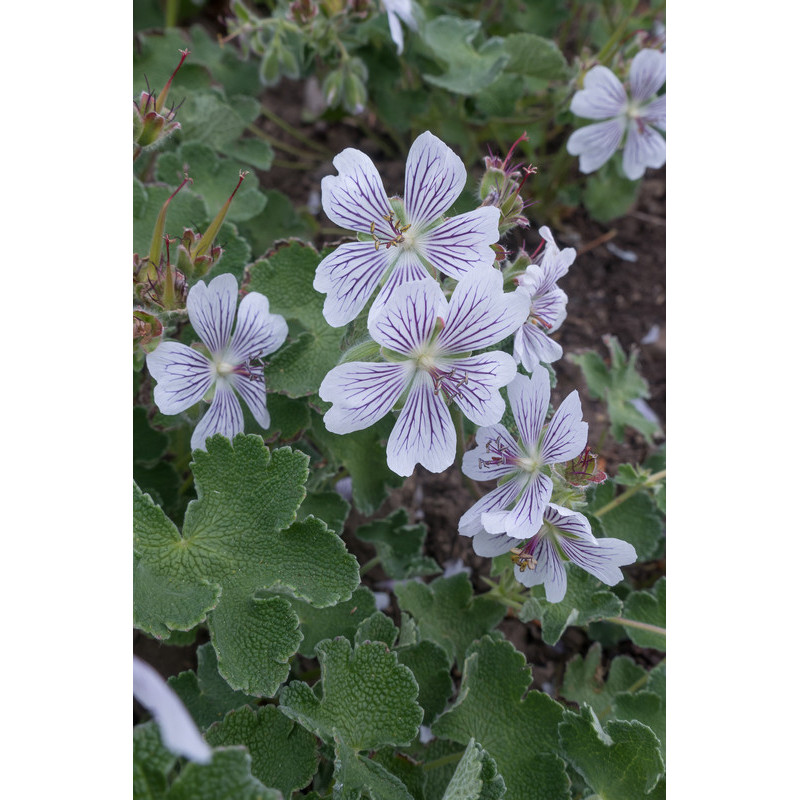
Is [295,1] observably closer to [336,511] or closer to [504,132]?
[504,132]

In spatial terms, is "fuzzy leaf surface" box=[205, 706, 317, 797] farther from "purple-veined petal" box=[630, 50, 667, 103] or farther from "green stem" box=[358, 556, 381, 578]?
"purple-veined petal" box=[630, 50, 667, 103]

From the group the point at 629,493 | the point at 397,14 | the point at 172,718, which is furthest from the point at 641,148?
the point at 172,718

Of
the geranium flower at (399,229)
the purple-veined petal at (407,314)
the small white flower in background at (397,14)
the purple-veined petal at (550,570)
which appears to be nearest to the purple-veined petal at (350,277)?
the geranium flower at (399,229)

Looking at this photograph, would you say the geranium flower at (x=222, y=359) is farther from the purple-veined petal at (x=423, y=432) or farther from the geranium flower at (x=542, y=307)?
the geranium flower at (x=542, y=307)

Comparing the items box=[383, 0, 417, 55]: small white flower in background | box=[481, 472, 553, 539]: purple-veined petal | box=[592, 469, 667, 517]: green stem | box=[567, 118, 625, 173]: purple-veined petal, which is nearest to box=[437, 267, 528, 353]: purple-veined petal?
box=[481, 472, 553, 539]: purple-veined petal

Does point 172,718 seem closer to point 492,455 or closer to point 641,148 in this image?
point 492,455

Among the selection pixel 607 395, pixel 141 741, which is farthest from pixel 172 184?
pixel 141 741
